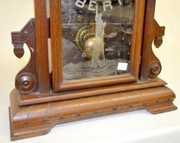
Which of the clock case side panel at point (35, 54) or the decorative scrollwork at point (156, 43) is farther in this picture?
the decorative scrollwork at point (156, 43)

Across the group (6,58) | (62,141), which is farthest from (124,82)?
(6,58)

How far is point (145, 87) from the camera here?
0.78 metres

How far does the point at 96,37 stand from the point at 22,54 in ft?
0.61

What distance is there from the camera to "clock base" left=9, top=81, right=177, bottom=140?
67cm

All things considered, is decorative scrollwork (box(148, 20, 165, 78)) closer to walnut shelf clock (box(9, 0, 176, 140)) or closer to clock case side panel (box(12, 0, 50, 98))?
walnut shelf clock (box(9, 0, 176, 140))

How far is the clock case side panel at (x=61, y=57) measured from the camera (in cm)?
65

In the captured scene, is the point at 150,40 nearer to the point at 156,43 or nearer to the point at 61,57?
the point at 156,43


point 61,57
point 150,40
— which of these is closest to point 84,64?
point 61,57

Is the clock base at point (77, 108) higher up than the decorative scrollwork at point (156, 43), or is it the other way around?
the decorative scrollwork at point (156, 43)

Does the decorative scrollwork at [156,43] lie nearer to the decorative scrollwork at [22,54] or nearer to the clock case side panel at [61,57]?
the clock case side panel at [61,57]

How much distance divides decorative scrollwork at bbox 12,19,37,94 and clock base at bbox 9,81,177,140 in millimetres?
46

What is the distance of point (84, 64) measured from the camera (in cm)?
73

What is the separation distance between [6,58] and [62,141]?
0.41 meters

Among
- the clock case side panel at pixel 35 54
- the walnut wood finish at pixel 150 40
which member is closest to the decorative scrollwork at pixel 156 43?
the walnut wood finish at pixel 150 40
